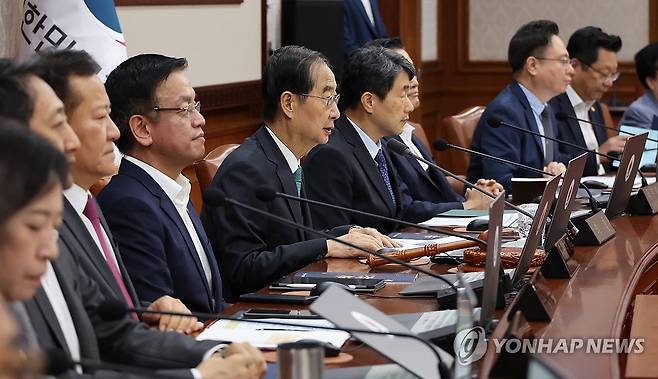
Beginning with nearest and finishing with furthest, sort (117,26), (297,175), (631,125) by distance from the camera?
(297,175)
(117,26)
(631,125)

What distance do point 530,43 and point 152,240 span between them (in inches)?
124

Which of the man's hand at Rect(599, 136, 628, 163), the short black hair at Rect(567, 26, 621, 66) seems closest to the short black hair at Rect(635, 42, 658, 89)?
the short black hair at Rect(567, 26, 621, 66)

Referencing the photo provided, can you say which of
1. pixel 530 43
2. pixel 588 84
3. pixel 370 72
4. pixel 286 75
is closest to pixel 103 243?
pixel 286 75

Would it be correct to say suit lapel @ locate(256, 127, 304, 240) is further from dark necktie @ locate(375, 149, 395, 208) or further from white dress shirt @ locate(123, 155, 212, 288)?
dark necktie @ locate(375, 149, 395, 208)

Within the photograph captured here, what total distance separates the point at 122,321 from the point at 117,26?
5.53 feet

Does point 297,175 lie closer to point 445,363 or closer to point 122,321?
point 122,321

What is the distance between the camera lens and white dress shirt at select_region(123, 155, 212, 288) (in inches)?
107

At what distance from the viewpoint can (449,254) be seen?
3.03m

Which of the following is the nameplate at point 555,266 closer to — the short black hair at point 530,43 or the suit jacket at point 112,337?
the suit jacket at point 112,337

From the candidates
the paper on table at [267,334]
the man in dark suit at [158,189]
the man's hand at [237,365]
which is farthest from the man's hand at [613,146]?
the man's hand at [237,365]

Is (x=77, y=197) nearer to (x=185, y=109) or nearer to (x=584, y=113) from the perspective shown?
(x=185, y=109)

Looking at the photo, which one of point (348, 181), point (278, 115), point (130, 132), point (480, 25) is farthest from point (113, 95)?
point (480, 25)

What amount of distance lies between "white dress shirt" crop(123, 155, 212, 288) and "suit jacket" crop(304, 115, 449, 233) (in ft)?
2.70

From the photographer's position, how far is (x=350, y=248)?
10.0 feet
